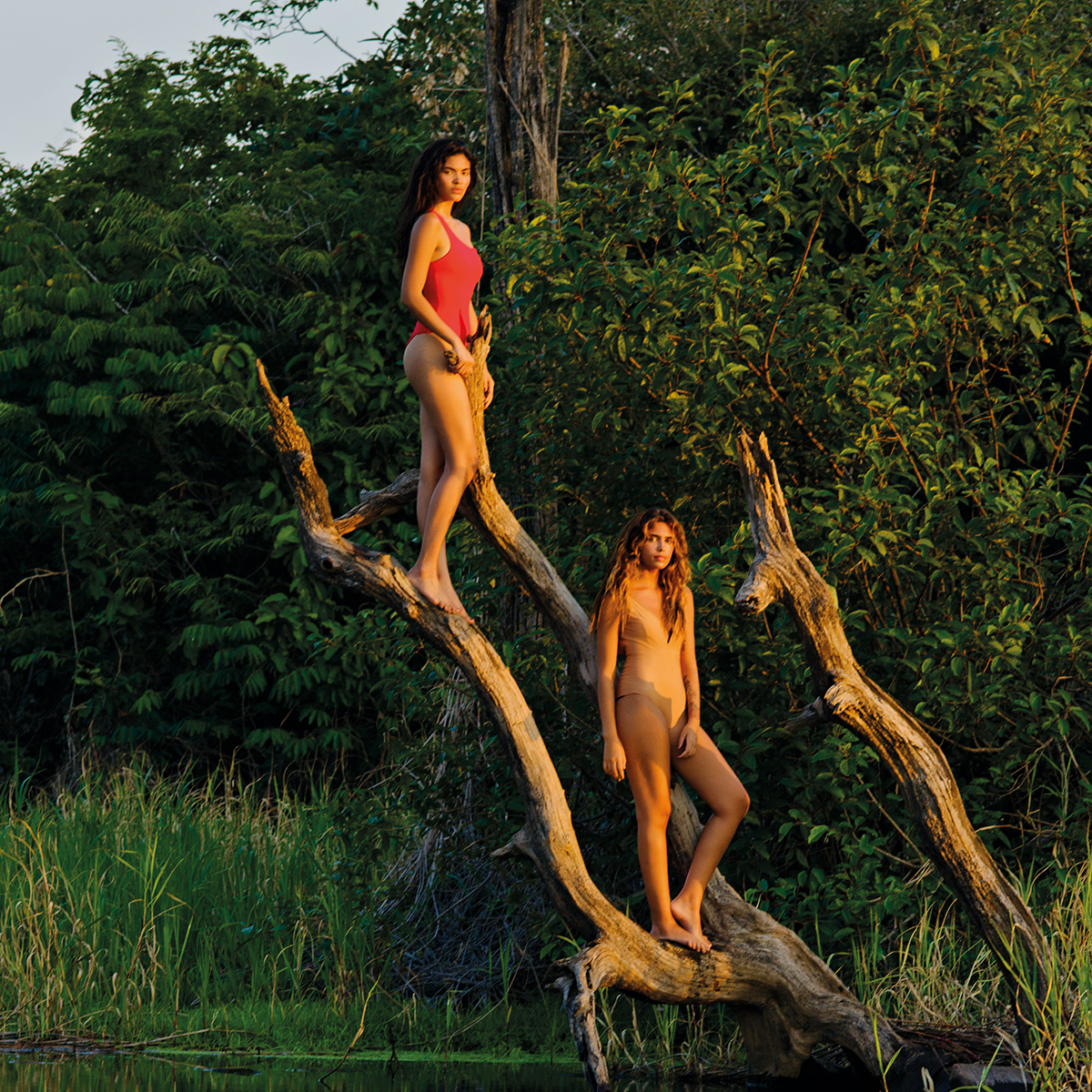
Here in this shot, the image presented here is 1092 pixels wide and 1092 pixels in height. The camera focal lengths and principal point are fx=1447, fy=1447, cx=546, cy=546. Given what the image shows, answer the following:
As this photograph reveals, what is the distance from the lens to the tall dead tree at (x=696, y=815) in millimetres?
5477

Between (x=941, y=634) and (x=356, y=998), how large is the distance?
11.0 feet

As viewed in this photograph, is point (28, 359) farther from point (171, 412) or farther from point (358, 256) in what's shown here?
point (358, 256)

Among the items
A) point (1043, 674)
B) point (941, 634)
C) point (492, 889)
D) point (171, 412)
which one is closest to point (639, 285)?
point (941, 634)

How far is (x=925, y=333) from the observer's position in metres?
6.53

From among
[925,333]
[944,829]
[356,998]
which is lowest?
[356,998]

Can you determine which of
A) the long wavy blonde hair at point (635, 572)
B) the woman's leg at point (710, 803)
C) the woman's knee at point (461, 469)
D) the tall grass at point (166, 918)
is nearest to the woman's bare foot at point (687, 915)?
the woman's leg at point (710, 803)

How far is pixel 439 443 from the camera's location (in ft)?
19.0

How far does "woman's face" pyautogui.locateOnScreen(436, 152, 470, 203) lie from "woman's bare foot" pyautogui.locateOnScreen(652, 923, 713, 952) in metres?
3.00

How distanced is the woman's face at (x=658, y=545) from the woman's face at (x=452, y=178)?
153 centimetres

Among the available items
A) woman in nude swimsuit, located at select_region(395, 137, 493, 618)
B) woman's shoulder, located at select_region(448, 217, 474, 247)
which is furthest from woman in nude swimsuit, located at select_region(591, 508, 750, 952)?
woman's shoulder, located at select_region(448, 217, 474, 247)

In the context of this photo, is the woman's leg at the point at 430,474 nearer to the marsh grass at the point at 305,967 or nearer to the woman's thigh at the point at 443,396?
the woman's thigh at the point at 443,396

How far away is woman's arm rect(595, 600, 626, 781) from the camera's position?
5.45m

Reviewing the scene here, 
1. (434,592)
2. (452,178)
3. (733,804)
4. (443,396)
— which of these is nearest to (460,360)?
(443,396)

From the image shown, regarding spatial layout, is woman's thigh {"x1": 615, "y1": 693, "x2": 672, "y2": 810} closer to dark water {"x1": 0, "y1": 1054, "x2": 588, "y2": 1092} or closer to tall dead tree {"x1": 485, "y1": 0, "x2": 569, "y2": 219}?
dark water {"x1": 0, "y1": 1054, "x2": 588, "y2": 1092}
